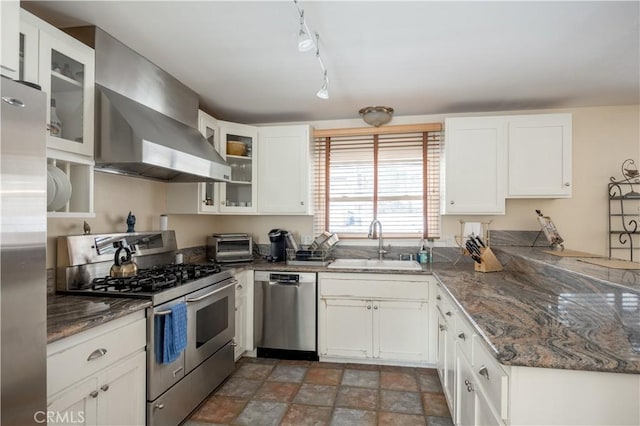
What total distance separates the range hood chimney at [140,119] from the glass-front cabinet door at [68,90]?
66mm

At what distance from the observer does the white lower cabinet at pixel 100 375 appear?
4.44 ft

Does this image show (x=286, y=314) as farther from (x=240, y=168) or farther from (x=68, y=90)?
(x=68, y=90)

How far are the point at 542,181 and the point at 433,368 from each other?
6.28 feet

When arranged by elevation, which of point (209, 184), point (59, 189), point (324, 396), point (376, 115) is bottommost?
point (324, 396)

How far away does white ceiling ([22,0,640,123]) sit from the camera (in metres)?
1.73

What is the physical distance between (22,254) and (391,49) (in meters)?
2.11

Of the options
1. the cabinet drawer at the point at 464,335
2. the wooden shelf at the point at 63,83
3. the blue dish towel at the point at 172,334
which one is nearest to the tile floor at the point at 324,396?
the blue dish towel at the point at 172,334

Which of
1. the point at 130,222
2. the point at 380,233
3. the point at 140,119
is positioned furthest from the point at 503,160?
the point at 130,222

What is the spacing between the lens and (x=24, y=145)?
1.02 metres

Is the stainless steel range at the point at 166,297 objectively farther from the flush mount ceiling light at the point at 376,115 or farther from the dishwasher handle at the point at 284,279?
the flush mount ceiling light at the point at 376,115

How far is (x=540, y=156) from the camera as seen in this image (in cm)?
296

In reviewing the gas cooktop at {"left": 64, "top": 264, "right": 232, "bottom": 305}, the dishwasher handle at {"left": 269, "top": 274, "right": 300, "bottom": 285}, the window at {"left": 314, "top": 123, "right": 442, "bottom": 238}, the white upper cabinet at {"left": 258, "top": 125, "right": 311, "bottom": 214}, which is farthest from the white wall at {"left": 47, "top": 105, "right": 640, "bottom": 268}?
the dishwasher handle at {"left": 269, "top": 274, "right": 300, "bottom": 285}

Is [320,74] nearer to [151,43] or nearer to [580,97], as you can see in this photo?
[151,43]

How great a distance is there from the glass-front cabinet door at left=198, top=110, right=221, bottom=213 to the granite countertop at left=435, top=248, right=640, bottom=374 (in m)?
2.16
